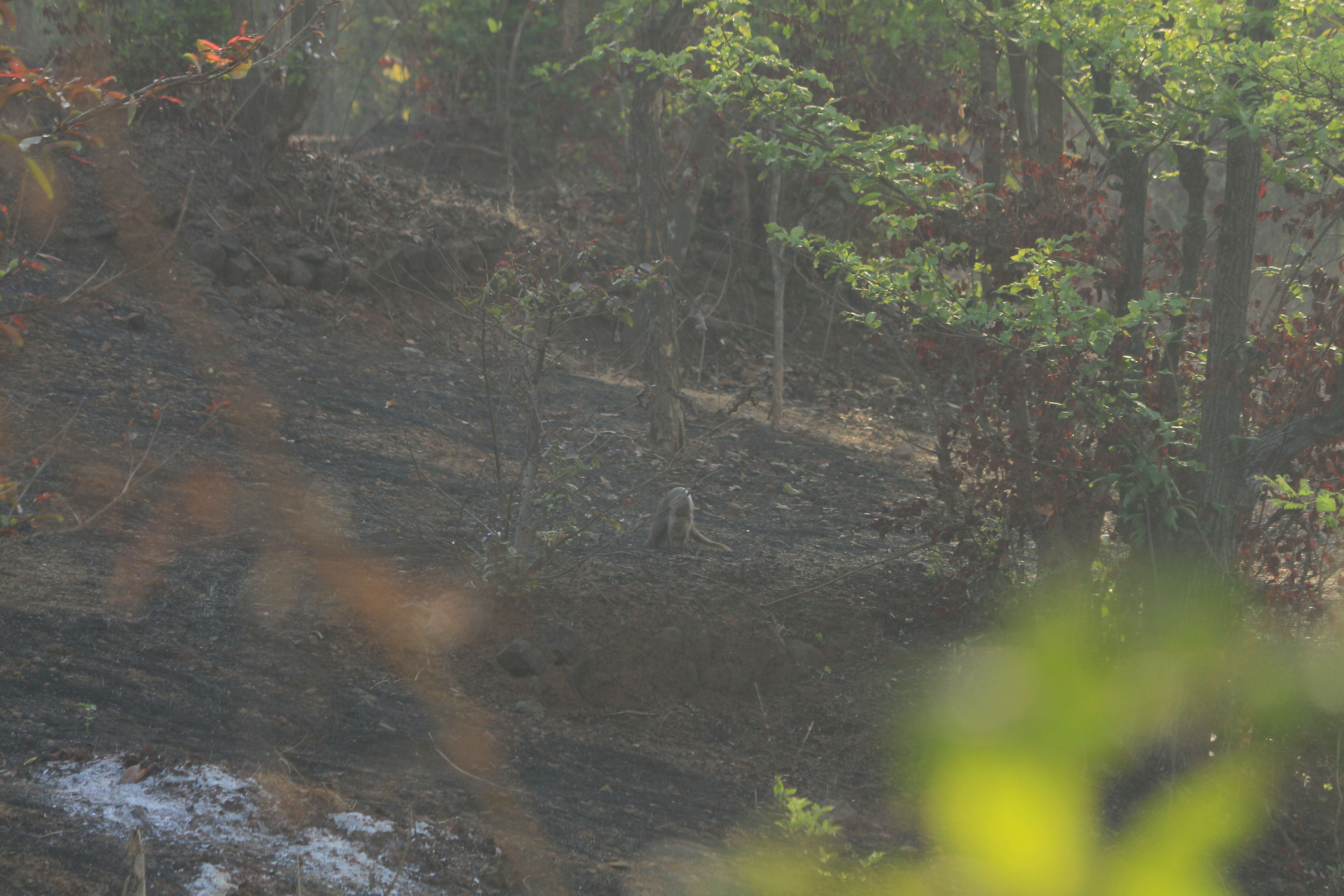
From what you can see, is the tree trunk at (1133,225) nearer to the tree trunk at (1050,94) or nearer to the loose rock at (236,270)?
the tree trunk at (1050,94)

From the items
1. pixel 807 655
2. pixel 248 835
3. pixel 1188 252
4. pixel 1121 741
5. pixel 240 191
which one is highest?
pixel 1188 252

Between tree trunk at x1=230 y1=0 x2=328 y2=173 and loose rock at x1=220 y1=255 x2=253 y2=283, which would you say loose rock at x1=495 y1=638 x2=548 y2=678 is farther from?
tree trunk at x1=230 y1=0 x2=328 y2=173

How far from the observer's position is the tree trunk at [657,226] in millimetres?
9469

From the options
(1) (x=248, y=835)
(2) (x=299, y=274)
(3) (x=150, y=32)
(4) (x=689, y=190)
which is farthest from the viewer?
(3) (x=150, y=32)

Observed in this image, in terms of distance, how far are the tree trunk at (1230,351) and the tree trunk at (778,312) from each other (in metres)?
6.02

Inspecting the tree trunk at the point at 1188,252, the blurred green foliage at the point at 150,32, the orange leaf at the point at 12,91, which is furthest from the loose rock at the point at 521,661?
the blurred green foliage at the point at 150,32

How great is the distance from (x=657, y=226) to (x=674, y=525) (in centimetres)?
355

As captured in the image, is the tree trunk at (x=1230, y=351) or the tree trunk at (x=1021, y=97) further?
the tree trunk at (x=1021, y=97)

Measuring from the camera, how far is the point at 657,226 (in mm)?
9617

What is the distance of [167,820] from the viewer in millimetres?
3256

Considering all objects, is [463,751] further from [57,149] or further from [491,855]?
[57,149]

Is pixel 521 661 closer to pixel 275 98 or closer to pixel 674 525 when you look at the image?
pixel 674 525

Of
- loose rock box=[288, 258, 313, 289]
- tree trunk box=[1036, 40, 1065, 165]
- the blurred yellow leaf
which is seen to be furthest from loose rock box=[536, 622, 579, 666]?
loose rock box=[288, 258, 313, 289]

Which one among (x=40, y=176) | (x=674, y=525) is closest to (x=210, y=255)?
(x=674, y=525)
